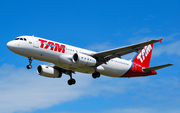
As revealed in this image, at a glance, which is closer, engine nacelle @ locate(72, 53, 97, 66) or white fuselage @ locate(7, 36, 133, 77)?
white fuselage @ locate(7, 36, 133, 77)

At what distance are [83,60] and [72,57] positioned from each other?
1342 mm

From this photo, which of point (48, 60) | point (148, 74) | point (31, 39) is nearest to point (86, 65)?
point (48, 60)

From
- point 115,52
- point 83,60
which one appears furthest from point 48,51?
point 115,52

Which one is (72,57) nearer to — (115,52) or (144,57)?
(115,52)

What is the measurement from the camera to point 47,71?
35688 mm

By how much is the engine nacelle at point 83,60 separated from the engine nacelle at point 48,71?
19.7 ft

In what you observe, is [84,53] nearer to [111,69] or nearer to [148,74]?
[111,69]

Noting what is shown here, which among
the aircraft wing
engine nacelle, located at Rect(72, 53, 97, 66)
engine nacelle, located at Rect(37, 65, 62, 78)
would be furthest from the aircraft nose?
the aircraft wing

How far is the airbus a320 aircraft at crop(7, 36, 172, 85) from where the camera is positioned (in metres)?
30.1

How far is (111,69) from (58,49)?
26.8 ft

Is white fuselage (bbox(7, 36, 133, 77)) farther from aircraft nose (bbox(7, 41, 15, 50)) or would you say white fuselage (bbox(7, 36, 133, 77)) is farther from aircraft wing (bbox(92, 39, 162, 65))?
aircraft wing (bbox(92, 39, 162, 65))

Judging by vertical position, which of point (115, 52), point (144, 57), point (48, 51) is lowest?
point (48, 51)

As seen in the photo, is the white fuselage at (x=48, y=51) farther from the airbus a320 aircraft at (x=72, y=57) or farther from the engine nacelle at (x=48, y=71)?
the engine nacelle at (x=48, y=71)

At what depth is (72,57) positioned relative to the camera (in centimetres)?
3125
